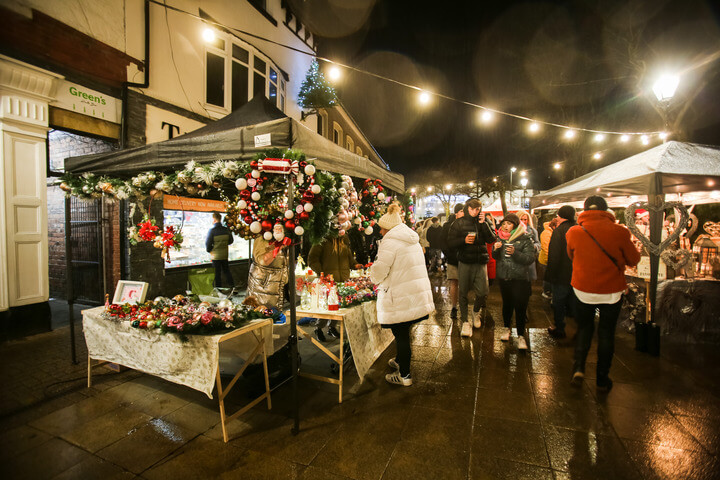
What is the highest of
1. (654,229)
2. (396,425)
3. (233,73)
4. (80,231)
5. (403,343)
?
(233,73)

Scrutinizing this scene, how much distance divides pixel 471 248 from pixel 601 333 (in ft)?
6.48

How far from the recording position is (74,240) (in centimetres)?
687

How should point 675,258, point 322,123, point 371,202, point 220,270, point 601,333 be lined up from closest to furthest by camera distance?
point 601,333 → point 675,258 → point 371,202 → point 220,270 → point 322,123

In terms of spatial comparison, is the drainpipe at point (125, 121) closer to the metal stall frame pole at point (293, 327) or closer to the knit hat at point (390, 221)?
the metal stall frame pole at point (293, 327)

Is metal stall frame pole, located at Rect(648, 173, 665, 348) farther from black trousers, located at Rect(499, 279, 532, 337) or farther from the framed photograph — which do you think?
the framed photograph

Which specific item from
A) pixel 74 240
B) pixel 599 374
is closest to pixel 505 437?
pixel 599 374

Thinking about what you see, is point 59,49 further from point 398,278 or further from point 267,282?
point 398,278

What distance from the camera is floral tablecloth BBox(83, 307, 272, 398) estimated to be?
110 inches

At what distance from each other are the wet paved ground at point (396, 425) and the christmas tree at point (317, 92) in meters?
9.08

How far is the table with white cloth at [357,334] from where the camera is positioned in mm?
3340

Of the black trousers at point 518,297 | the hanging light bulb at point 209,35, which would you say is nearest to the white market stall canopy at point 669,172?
the black trousers at point 518,297

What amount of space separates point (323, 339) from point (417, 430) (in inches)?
93.6

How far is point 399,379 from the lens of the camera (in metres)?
3.62

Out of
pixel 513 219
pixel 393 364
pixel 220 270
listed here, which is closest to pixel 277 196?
pixel 393 364
